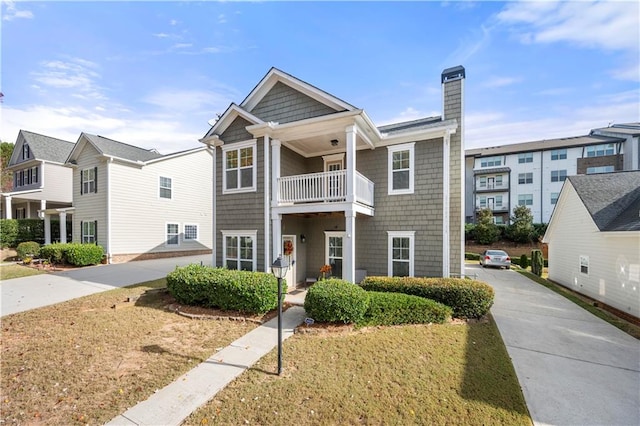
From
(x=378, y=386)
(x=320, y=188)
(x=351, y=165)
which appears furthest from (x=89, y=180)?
(x=378, y=386)

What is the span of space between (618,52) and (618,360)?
877 centimetres

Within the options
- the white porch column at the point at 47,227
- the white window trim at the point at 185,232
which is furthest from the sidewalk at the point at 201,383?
the white porch column at the point at 47,227

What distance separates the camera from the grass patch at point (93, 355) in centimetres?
405

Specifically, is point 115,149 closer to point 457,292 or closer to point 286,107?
point 286,107

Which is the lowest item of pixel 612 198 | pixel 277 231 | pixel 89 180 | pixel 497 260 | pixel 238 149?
pixel 497 260

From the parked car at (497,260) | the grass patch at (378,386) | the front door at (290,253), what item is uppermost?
the front door at (290,253)

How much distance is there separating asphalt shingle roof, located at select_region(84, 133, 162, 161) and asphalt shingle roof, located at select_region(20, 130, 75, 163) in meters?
7.72

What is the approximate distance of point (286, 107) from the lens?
10.7m

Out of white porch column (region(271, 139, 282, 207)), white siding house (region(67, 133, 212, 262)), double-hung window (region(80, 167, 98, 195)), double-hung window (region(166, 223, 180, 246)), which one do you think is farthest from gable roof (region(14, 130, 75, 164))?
white porch column (region(271, 139, 282, 207))

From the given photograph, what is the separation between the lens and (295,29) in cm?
1001

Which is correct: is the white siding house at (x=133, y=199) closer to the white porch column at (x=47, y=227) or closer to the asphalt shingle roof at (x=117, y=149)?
the asphalt shingle roof at (x=117, y=149)

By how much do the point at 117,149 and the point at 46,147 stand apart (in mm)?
10701

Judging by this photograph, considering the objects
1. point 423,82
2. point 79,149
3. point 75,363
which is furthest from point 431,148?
point 79,149

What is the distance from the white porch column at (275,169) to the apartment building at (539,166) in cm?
3693
